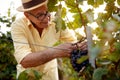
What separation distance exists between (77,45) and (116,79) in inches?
15.7

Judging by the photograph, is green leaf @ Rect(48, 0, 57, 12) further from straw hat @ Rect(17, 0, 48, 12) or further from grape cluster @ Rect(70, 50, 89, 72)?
straw hat @ Rect(17, 0, 48, 12)

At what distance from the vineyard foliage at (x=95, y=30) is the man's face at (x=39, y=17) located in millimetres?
767

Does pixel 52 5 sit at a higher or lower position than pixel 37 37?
higher

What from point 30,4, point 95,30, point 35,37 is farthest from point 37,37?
point 95,30

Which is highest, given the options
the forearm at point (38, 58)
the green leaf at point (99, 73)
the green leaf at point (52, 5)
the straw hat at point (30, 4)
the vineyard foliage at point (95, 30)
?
the straw hat at point (30, 4)

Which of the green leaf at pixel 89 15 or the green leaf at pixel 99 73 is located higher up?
the green leaf at pixel 89 15

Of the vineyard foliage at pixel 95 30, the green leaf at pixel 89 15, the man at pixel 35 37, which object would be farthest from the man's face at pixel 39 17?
the green leaf at pixel 89 15

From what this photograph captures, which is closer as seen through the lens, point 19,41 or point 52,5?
point 52,5

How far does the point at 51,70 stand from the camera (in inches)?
121

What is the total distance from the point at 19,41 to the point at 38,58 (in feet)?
1.05

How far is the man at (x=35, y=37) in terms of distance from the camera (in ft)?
8.34

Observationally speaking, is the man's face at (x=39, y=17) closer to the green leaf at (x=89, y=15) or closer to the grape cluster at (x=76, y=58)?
the grape cluster at (x=76, y=58)

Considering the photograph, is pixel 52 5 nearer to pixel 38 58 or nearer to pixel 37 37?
pixel 38 58

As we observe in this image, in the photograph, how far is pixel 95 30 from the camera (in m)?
1.60
